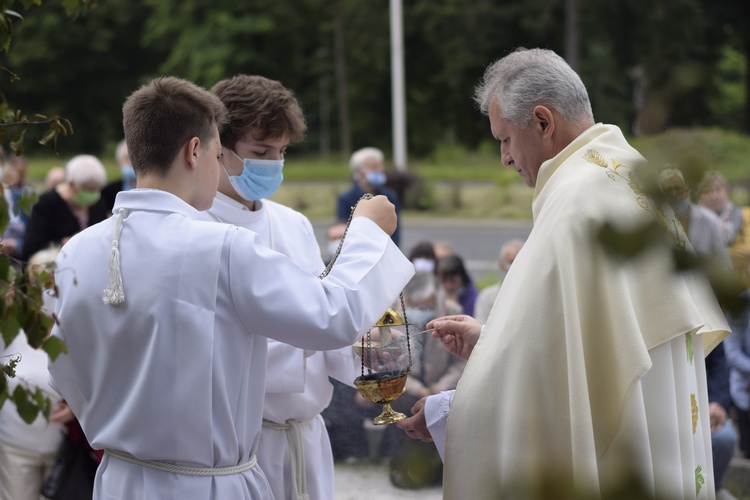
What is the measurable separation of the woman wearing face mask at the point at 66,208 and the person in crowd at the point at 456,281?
8.48ft

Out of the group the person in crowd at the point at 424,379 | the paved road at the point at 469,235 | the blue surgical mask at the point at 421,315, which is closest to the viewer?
the person in crowd at the point at 424,379

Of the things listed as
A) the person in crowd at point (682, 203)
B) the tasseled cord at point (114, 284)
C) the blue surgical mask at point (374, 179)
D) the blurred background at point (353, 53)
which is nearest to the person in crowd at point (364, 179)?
the blue surgical mask at point (374, 179)

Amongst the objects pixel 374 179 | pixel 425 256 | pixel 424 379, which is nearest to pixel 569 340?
pixel 424 379

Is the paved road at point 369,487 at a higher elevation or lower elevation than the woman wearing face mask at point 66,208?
lower

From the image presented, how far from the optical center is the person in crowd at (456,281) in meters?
6.97

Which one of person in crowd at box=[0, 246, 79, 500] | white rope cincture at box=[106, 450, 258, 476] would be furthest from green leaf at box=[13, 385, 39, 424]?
person in crowd at box=[0, 246, 79, 500]

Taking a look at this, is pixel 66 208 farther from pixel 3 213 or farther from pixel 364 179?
pixel 3 213

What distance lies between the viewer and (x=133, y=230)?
2.36 metres

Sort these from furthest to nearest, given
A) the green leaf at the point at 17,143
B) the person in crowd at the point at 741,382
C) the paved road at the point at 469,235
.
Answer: the paved road at the point at 469,235 < the person in crowd at the point at 741,382 < the green leaf at the point at 17,143

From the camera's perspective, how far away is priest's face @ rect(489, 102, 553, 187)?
2705mm

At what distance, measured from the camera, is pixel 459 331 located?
9.60 feet

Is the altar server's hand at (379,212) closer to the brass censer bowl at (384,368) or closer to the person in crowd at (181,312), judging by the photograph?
the person in crowd at (181,312)

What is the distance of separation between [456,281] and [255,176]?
13.1ft

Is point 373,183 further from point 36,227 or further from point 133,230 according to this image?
point 133,230
